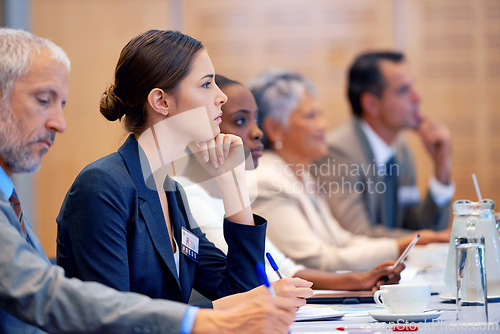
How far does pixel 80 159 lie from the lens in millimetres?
4754

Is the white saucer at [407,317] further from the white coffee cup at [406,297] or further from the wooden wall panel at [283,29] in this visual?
the wooden wall panel at [283,29]

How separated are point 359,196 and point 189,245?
2.21 metres

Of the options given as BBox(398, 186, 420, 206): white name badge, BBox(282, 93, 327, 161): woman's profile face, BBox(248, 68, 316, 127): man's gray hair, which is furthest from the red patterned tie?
BBox(398, 186, 420, 206): white name badge

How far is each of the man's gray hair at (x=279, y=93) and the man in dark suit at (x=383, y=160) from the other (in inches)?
21.9

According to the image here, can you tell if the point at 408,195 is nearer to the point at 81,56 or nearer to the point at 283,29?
the point at 283,29

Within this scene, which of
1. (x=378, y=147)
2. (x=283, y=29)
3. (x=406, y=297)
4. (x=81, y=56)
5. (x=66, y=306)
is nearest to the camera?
(x=66, y=306)

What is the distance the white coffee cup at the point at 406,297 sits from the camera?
56.2 inches

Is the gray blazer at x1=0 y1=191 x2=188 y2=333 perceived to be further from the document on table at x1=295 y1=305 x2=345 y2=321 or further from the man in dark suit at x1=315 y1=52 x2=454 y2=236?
the man in dark suit at x1=315 y1=52 x2=454 y2=236

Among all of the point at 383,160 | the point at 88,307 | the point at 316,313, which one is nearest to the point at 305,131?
the point at 383,160

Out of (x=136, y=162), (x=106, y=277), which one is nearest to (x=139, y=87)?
(x=136, y=162)

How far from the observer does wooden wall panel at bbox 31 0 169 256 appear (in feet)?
15.6

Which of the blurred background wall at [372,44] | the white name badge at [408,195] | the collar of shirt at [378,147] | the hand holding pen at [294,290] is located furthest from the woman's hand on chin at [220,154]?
the blurred background wall at [372,44]

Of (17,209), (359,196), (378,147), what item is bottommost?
(359,196)

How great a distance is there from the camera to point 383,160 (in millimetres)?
4207
